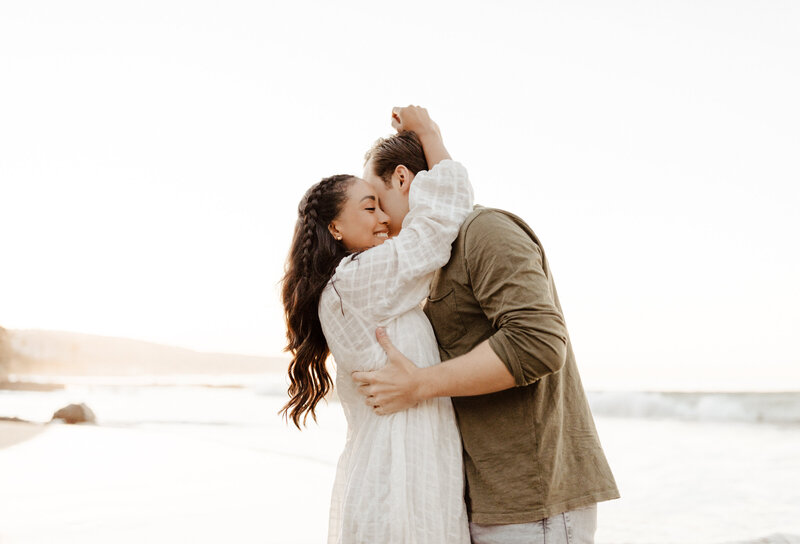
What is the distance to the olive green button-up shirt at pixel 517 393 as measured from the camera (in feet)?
5.79

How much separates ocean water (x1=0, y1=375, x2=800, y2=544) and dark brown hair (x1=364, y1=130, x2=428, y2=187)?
3396mm

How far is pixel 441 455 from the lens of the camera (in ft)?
6.36

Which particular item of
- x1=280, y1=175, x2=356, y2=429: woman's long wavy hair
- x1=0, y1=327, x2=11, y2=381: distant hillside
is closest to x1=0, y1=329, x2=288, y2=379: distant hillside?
x1=0, y1=327, x2=11, y2=381: distant hillside

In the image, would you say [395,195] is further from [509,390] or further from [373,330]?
[509,390]

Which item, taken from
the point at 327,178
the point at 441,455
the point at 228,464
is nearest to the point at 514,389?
the point at 441,455

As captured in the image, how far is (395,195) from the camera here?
2.30 meters

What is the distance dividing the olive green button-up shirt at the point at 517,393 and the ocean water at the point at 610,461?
3.41 meters

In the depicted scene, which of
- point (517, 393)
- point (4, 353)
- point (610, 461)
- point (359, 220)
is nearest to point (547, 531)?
point (517, 393)

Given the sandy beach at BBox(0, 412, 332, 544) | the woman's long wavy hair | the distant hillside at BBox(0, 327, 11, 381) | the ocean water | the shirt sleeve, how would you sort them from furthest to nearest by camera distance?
the distant hillside at BBox(0, 327, 11, 381), the ocean water, the sandy beach at BBox(0, 412, 332, 544), the woman's long wavy hair, the shirt sleeve

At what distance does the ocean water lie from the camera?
209 inches

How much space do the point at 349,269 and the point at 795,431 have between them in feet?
37.3

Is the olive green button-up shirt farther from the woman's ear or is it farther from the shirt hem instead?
the woman's ear

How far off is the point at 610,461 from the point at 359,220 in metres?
6.84

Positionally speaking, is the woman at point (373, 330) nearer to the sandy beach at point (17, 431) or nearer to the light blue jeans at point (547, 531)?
the light blue jeans at point (547, 531)
